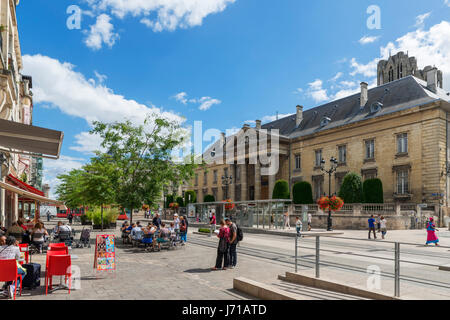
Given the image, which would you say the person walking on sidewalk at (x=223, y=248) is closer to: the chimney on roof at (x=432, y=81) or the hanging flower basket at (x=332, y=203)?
the hanging flower basket at (x=332, y=203)

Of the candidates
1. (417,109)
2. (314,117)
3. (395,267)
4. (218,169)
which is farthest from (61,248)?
(218,169)

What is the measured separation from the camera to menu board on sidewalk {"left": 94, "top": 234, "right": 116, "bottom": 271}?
31.1 feet

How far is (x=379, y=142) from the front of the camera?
3897 cm

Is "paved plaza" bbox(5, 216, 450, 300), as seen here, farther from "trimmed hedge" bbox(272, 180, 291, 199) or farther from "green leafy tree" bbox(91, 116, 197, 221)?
"trimmed hedge" bbox(272, 180, 291, 199)

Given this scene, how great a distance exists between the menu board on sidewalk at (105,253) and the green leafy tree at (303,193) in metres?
35.8

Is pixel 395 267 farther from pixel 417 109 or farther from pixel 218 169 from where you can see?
pixel 218 169

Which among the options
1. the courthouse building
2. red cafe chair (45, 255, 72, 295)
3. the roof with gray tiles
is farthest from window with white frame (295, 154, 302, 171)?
Answer: red cafe chair (45, 255, 72, 295)

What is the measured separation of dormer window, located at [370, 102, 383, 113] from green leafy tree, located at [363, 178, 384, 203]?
919cm

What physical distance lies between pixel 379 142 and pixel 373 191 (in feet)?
20.5

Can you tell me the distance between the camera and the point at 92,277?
9438mm

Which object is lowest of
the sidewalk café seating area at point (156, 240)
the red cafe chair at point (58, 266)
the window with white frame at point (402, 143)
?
the sidewalk café seating area at point (156, 240)

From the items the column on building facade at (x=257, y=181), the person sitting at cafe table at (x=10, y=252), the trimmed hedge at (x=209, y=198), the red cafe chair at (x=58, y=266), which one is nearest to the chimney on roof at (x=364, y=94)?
the column on building facade at (x=257, y=181)

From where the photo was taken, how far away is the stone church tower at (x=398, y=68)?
7406 cm
